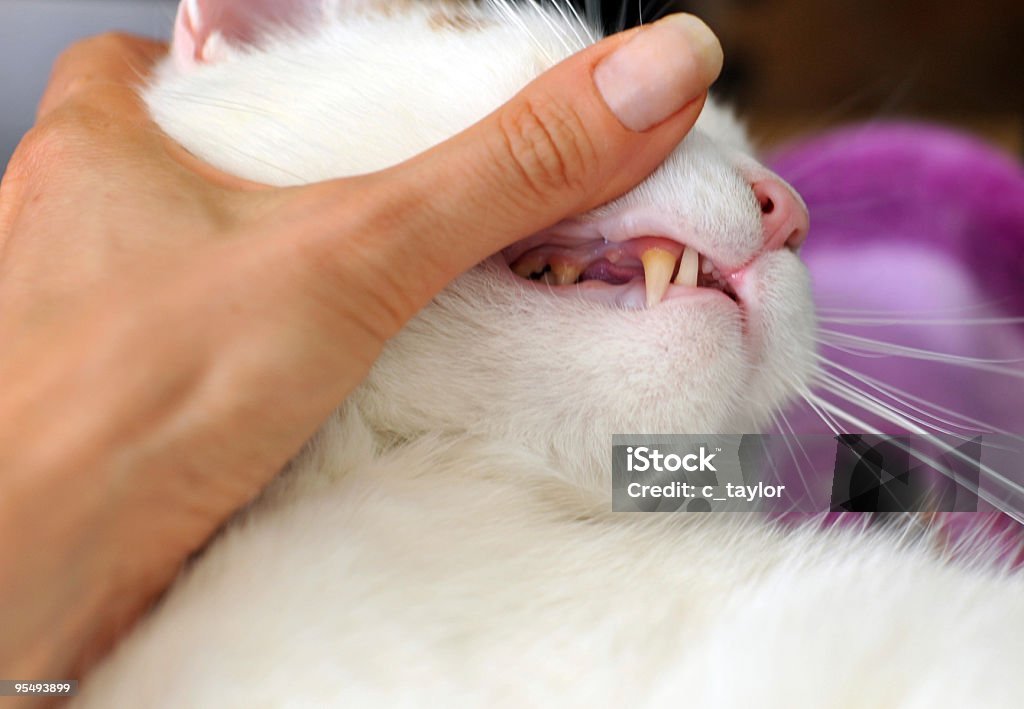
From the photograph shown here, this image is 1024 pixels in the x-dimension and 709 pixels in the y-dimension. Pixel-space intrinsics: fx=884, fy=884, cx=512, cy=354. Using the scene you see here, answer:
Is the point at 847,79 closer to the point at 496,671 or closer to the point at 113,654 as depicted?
the point at 496,671

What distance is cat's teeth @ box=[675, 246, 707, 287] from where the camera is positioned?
0.68 meters

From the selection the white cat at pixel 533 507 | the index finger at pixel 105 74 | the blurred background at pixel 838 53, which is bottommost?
the white cat at pixel 533 507

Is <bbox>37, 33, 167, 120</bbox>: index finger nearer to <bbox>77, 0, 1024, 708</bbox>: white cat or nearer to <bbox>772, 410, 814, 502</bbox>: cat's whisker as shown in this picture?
<bbox>77, 0, 1024, 708</bbox>: white cat

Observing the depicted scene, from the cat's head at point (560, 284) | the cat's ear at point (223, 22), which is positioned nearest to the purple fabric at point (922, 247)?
the cat's head at point (560, 284)

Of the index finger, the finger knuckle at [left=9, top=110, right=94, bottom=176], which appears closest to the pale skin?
the finger knuckle at [left=9, top=110, right=94, bottom=176]

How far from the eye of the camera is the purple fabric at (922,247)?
956mm

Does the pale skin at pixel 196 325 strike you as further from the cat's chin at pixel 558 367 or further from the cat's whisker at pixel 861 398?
the cat's whisker at pixel 861 398

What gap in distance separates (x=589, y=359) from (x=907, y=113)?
67 cm

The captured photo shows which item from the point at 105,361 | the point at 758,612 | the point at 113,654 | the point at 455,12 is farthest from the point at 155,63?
the point at 758,612

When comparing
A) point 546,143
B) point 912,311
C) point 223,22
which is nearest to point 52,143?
point 223,22

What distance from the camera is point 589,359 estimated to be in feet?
2.21

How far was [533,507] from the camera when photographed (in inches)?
26.5

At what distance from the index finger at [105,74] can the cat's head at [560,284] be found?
0.37 ft

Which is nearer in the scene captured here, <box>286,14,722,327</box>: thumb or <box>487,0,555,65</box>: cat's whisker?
<box>286,14,722,327</box>: thumb
